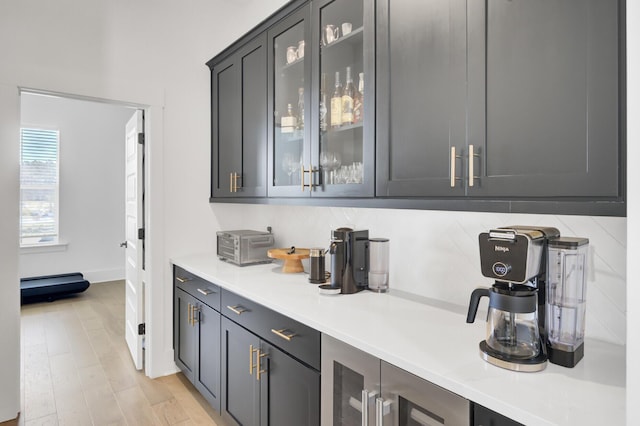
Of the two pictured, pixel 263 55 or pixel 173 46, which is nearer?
pixel 263 55

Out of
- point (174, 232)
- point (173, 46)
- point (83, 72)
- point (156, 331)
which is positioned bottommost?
point (156, 331)

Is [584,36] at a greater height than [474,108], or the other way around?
[584,36]

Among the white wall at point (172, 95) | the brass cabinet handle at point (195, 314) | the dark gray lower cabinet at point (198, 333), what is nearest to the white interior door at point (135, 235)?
the white wall at point (172, 95)

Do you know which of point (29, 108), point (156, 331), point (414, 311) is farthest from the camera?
point (29, 108)

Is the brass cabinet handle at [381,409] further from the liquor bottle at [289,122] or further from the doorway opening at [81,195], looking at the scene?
the doorway opening at [81,195]

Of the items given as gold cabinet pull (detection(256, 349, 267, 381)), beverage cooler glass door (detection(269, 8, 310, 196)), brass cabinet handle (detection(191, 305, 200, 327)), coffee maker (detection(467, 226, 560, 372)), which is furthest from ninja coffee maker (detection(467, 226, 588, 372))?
brass cabinet handle (detection(191, 305, 200, 327))

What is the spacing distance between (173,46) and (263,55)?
1.05 m

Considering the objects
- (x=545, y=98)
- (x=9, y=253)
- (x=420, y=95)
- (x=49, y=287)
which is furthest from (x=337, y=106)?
(x=49, y=287)

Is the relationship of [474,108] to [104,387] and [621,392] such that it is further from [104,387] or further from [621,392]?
[104,387]

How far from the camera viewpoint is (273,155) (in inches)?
92.2

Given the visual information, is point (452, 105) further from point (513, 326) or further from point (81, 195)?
point (81, 195)

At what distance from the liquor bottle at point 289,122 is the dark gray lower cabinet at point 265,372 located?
3.31 ft

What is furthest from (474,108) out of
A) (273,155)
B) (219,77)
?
(219,77)

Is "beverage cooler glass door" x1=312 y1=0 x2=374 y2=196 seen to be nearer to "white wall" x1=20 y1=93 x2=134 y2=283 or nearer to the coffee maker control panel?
the coffee maker control panel
